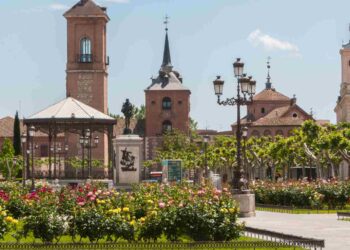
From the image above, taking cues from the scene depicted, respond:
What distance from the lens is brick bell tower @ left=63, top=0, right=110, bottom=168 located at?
97.6 meters

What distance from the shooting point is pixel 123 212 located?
19984mm

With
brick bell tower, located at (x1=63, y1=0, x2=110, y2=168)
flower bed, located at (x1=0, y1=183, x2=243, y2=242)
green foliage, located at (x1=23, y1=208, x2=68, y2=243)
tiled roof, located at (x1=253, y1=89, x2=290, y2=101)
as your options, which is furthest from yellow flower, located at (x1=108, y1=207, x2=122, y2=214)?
tiled roof, located at (x1=253, y1=89, x2=290, y2=101)

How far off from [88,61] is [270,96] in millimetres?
50599

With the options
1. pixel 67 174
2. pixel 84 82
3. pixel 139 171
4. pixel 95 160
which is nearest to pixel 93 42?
pixel 84 82

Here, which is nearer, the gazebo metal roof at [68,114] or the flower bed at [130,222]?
the flower bed at [130,222]

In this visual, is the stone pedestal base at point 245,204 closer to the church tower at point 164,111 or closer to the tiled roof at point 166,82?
the church tower at point 164,111

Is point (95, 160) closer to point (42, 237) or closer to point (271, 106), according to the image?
point (271, 106)

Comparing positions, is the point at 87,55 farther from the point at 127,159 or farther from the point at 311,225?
the point at 311,225

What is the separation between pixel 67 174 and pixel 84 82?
40360 mm

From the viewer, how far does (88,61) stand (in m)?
98.3

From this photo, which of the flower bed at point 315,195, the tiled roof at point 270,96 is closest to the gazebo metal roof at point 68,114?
the flower bed at point 315,195

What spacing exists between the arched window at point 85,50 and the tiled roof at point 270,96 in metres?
47.4

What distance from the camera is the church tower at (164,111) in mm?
113250

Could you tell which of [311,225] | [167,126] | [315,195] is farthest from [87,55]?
[311,225]
